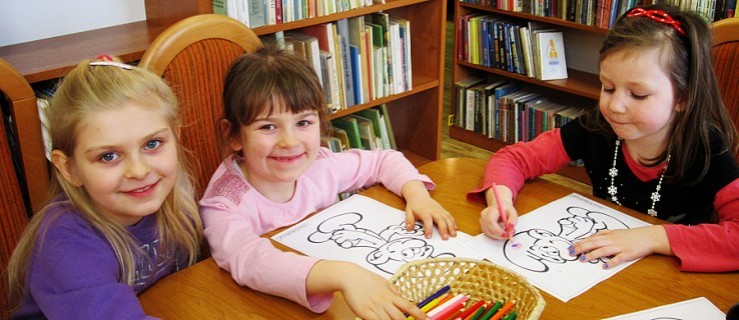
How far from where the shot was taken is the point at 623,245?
3.75 feet

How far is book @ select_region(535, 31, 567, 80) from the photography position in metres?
3.30

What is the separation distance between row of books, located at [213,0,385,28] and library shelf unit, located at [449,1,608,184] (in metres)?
1.26

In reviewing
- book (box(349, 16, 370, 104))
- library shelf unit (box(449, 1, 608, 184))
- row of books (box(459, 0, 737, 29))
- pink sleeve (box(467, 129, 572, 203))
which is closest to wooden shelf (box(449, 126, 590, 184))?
library shelf unit (box(449, 1, 608, 184))

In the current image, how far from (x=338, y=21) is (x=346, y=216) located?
130 centimetres

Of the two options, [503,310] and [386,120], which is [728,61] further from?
[386,120]

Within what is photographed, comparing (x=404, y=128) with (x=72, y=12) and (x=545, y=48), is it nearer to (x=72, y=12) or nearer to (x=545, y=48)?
(x=545, y=48)

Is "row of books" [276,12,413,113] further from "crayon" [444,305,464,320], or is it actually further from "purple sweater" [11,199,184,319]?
"crayon" [444,305,464,320]

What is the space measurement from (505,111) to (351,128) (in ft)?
3.91

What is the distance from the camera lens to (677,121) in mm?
1362

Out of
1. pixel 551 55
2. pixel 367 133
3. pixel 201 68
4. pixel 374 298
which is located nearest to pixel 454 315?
pixel 374 298

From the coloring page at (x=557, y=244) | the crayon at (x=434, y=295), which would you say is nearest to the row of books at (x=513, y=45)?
the coloring page at (x=557, y=244)

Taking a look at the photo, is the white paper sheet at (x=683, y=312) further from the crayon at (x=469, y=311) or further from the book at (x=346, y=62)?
the book at (x=346, y=62)

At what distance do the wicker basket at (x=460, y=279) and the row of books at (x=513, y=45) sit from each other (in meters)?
2.48

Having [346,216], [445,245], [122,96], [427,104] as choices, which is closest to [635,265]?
[445,245]
